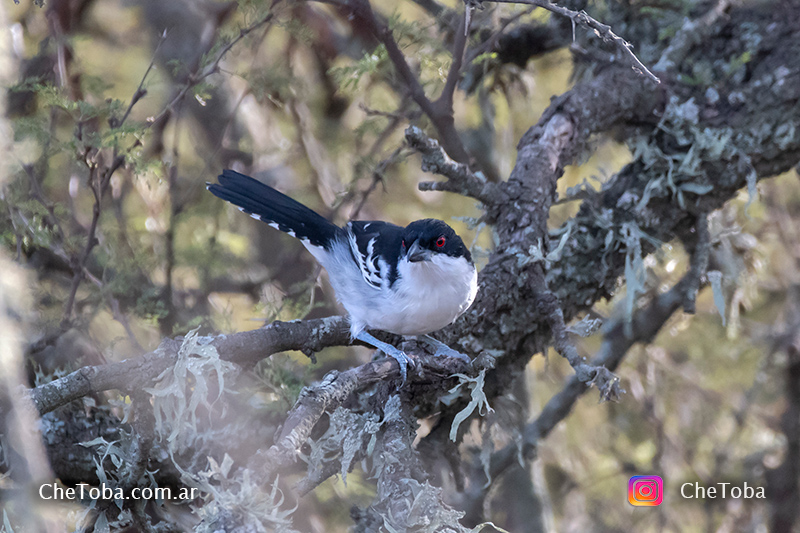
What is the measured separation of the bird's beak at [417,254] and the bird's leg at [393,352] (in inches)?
15.1

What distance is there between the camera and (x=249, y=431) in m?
2.87

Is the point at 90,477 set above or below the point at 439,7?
below

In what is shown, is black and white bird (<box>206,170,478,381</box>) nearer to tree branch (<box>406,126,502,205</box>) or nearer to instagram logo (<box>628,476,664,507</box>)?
tree branch (<box>406,126,502,205</box>)

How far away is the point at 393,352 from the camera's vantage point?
97.5 inches

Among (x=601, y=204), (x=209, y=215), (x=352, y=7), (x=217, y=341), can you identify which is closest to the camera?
(x=217, y=341)

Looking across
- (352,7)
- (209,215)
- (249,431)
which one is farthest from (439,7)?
(249,431)

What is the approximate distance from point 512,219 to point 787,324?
8.87ft

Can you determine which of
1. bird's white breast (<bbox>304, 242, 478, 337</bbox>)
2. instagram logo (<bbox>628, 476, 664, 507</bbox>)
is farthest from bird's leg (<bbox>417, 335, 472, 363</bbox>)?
instagram logo (<bbox>628, 476, 664, 507</bbox>)

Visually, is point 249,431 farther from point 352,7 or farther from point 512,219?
point 352,7

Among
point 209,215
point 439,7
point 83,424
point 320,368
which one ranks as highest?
point 439,7

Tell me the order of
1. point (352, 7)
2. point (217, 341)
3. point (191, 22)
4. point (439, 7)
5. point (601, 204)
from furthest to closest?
point (191, 22)
point (439, 7)
point (601, 204)
point (352, 7)
point (217, 341)

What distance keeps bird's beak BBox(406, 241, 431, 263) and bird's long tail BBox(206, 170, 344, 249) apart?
0.64 meters

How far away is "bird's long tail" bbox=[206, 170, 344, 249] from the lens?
3035 mm

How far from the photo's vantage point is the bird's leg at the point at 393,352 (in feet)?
7.75
